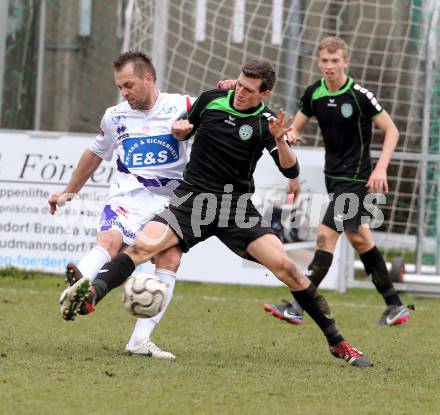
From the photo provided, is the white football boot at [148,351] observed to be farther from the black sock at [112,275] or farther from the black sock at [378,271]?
the black sock at [378,271]

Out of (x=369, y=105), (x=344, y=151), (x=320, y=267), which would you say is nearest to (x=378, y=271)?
(x=320, y=267)

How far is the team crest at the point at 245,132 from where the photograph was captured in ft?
21.0

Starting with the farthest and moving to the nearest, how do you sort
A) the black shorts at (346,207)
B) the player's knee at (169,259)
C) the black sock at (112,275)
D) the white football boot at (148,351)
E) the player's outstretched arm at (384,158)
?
the black shorts at (346,207)
the player's outstretched arm at (384,158)
the player's knee at (169,259)
the white football boot at (148,351)
the black sock at (112,275)

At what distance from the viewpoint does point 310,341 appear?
755 cm

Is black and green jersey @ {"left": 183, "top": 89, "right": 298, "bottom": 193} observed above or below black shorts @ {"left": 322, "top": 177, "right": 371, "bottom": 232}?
above

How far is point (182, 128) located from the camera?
6.38 meters

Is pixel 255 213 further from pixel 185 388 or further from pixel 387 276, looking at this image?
pixel 387 276

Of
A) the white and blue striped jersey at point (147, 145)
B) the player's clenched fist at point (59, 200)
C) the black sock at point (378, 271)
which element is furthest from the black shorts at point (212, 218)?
the black sock at point (378, 271)

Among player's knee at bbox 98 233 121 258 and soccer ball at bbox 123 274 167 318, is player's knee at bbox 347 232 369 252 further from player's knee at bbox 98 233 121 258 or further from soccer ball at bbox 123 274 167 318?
soccer ball at bbox 123 274 167 318

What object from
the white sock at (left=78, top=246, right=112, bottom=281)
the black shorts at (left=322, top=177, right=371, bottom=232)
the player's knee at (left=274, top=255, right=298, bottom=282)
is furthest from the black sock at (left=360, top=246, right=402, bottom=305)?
the white sock at (left=78, top=246, right=112, bottom=281)

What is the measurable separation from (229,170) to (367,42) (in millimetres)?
6009

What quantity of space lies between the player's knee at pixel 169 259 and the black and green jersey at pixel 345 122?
2.18 meters

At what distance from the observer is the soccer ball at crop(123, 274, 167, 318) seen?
19.5ft

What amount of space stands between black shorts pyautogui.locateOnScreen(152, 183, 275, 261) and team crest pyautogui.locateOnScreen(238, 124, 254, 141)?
33cm
